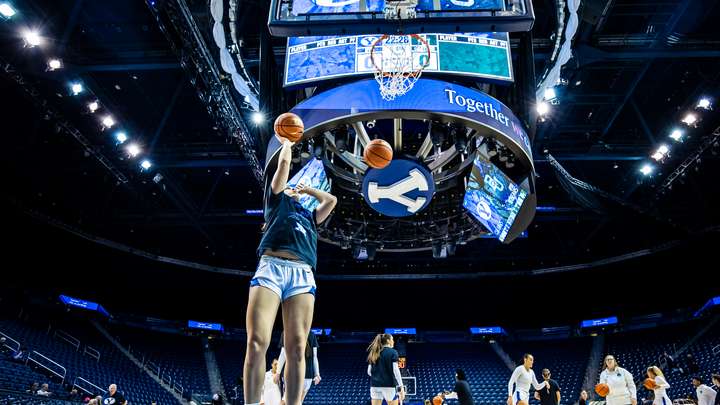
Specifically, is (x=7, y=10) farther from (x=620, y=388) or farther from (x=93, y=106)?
(x=620, y=388)

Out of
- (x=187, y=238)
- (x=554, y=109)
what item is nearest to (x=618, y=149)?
(x=554, y=109)

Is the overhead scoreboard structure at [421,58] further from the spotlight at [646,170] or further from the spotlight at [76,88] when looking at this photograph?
the spotlight at [646,170]

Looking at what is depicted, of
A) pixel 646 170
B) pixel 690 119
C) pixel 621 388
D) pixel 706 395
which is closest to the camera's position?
pixel 621 388

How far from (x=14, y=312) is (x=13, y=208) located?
13.1 feet

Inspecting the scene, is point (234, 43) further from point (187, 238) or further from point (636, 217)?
point (636, 217)

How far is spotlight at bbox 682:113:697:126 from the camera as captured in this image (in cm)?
1416

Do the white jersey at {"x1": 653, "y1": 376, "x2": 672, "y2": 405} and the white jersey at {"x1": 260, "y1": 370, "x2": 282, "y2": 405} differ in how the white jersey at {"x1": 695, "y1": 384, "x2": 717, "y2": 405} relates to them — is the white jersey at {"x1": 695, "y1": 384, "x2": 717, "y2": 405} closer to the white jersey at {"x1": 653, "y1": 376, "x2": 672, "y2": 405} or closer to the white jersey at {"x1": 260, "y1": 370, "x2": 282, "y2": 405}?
the white jersey at {"x1": 653, "y1": 376, "x2": 672, "y2": 405}

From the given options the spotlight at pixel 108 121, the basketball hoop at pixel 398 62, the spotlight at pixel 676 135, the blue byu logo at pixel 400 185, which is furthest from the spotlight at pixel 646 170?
the spotlight at pixel 108 121

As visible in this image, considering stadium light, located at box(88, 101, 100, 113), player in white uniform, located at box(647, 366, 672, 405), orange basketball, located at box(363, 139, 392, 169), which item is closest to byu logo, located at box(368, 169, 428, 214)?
orange basketball, located at box(363, 139, 392, 169)

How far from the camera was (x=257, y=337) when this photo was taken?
9.89 ft

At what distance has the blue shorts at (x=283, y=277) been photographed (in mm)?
3166

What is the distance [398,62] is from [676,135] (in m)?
11.1

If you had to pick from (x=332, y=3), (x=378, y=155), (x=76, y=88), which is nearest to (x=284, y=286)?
(x=378, y=155)

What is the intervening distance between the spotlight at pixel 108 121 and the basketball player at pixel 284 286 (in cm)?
1273
